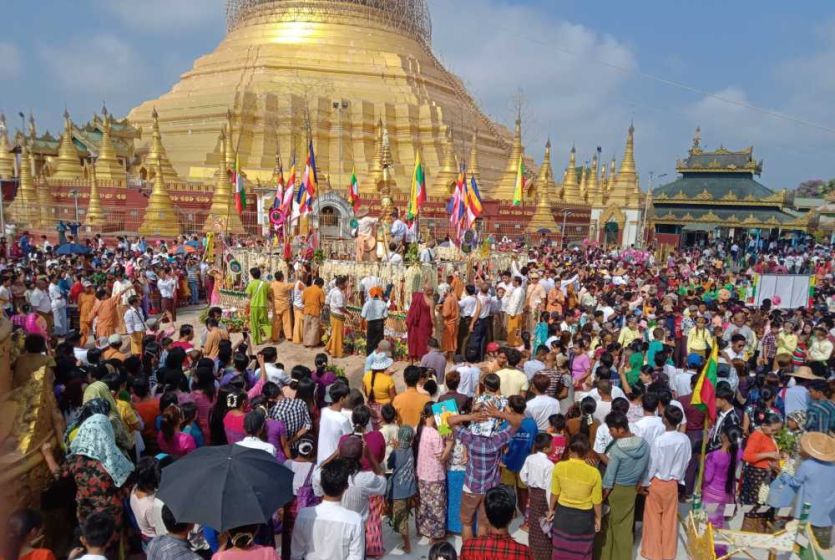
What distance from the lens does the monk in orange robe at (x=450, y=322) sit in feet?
36.0

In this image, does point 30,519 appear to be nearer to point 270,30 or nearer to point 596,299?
point 596,299

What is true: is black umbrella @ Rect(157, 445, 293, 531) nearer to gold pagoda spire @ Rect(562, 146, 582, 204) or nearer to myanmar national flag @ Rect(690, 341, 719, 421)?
myanmar national flag @ Rect(690, 341, 719, 421)

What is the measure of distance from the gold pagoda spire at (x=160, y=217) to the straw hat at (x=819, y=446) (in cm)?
2477

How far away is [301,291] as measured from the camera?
11.8m

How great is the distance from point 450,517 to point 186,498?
9.23 ft

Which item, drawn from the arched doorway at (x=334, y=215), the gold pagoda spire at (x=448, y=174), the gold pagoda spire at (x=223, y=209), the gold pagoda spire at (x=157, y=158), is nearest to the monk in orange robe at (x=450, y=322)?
the arched doorway at (x=334, y=215)

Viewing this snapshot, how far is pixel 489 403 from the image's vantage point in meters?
5.43

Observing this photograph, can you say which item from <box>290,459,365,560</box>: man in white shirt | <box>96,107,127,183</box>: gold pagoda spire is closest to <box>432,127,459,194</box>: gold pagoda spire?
<box>96,107,127,183</box>: gold pagoda spire

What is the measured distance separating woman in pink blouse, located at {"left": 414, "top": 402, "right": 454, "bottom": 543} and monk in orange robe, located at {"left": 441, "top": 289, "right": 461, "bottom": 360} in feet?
18.5

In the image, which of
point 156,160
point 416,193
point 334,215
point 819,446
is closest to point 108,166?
point 156,160

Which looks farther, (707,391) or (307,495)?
(707,391)

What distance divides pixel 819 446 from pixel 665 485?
1416 millimetres

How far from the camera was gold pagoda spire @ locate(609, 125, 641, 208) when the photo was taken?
3591 cm

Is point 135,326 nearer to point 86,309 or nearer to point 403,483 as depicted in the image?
point 86,309
